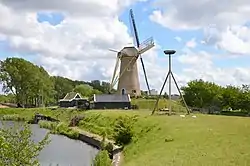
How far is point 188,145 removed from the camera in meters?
23.4

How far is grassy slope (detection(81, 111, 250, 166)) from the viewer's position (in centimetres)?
1916

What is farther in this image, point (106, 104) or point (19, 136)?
point (106, 104)

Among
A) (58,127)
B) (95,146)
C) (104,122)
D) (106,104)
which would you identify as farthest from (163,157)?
(106,104)

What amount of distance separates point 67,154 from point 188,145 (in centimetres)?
1449

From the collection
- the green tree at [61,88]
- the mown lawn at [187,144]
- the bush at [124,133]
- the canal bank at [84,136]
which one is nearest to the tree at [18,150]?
the mown lawn at [187,144]

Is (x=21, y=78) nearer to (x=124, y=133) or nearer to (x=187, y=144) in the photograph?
(x=124, y=133)

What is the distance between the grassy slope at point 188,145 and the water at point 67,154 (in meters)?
3.93

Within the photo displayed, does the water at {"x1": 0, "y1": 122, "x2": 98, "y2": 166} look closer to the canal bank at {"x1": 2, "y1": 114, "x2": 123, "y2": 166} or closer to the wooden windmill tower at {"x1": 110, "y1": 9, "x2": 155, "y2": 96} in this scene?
the canal bank at {"x1": 2, "y1": 114, "x2": 123, "y2": 166}

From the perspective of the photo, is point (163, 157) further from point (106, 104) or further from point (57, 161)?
point (106, 104)

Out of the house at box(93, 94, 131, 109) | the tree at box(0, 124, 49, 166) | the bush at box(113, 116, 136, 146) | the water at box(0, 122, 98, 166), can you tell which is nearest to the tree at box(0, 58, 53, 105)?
the house at box(93, 94, 131, 109)

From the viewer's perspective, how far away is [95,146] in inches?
1586

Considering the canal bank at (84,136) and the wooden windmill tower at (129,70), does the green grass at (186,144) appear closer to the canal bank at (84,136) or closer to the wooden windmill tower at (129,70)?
the canal bank at (84,136)

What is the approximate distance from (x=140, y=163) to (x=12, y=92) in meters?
77.8

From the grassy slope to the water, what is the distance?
3.93 metres
